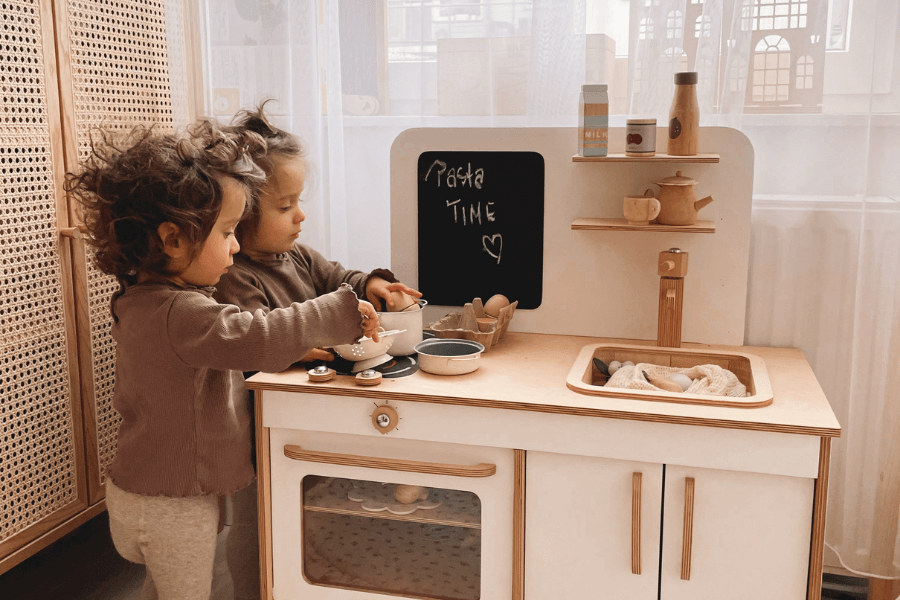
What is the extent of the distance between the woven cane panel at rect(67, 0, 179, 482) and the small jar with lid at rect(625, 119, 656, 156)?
1177 mm

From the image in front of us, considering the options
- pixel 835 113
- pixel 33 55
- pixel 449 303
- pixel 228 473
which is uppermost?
pixel 33 55

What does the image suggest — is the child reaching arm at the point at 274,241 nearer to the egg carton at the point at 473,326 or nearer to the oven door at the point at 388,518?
the egg carton at the point at 473,326

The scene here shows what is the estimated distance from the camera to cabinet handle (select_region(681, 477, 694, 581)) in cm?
135

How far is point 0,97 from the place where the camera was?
5.36 ft

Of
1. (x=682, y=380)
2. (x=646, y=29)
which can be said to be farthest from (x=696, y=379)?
(x=646, y=29)

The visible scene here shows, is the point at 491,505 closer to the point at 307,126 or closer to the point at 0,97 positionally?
the point at 307,126

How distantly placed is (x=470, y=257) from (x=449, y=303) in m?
0.12

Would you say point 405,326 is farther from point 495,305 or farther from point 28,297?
point 28,297

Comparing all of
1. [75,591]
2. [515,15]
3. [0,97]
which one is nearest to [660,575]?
[515,15]

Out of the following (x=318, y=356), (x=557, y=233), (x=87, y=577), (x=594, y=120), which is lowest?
(x=87, y=577)

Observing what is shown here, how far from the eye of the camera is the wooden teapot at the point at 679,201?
163 centimetres

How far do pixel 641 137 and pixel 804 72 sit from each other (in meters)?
0.38

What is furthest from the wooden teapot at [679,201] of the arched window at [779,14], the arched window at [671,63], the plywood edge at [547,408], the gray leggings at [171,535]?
Result: the gray leggings at [171,535]

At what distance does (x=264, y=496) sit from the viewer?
1565mm
